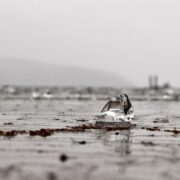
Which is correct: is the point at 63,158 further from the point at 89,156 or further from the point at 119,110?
the point at 119,110

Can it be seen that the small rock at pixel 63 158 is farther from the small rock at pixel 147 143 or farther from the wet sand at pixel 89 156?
the small rock at pixel 147 143

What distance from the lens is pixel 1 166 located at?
1426 centimetres

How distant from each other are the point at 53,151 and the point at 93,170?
389 centimetres

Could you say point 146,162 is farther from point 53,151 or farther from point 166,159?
point 53,151

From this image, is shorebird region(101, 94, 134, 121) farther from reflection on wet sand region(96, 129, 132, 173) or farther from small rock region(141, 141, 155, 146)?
small rock region(141, 141, 155, 146)

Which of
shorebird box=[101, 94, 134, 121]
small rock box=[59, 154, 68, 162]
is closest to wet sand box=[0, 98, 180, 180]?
small rock box=[59, 154, 68, 162]

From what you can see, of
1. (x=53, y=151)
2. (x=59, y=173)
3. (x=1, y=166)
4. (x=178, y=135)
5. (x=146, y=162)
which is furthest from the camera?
(x=178, y=135)

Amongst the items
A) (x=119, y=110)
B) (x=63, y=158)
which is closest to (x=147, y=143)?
(x=63, y=158)

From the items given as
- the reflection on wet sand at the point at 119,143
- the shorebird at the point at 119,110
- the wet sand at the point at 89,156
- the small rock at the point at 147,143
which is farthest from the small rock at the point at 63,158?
the shorebird at the point at 119,110

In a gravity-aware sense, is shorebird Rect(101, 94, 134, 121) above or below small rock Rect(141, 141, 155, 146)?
above

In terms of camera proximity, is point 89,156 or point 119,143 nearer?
point 89,156

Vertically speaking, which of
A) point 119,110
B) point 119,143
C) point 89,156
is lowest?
point 89,156

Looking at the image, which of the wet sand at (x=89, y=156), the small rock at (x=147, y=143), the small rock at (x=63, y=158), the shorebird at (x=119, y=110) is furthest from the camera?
the shorebird at (x=119, y=110)

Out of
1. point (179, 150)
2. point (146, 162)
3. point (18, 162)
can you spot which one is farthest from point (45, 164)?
point (179, 150)
